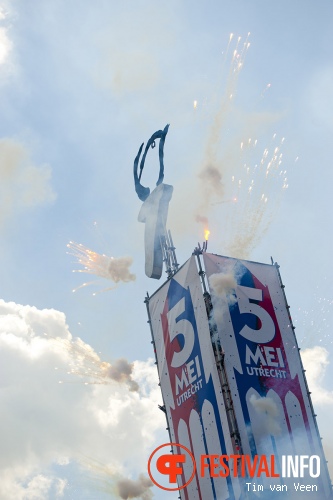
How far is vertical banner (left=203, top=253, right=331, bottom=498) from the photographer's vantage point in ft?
171

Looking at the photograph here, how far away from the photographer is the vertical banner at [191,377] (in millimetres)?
52531

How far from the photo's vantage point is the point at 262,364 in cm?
5419

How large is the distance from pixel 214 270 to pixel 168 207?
9.03 m

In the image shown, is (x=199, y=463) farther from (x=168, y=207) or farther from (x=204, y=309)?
(x=168, y=207)

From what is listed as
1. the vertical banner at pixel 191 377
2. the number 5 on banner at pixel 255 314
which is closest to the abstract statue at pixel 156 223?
the vertical banner at pixel 191 377

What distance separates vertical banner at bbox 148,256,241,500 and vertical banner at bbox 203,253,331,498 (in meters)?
1.25

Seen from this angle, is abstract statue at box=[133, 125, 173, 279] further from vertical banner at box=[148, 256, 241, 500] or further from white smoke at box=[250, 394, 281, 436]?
white smoke at box=[250, 394, 281, 436]

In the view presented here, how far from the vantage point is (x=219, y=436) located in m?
52.3

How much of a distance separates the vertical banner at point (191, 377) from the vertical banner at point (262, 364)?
125 cm

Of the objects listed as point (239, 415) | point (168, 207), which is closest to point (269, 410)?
point (239, 415)

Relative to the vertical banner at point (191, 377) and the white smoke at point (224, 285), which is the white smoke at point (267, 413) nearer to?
the vertical banner at point (191, 377)

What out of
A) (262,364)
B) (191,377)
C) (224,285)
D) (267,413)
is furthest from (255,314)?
(267,413)

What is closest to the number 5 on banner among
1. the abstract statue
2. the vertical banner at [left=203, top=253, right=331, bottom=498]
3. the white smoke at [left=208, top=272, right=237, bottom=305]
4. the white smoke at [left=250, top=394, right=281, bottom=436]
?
the vertical banner at [left=203, top=253, right=331, bottom=498]
